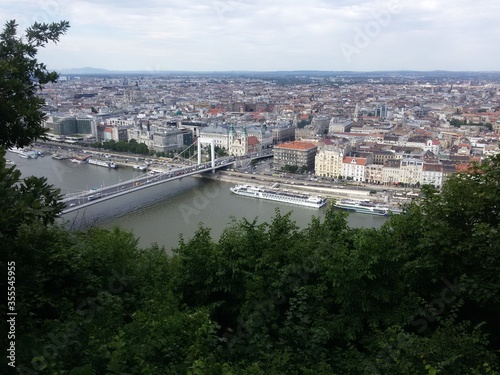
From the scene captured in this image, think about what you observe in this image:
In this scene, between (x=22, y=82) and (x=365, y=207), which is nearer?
(x=22, y=82)

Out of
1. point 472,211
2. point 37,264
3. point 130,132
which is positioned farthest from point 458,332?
point 130,132

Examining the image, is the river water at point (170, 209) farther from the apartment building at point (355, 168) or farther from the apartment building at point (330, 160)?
the apartment building at point (355, 168)

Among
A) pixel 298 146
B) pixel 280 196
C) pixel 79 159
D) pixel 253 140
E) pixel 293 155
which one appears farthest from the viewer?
pixel 253 140

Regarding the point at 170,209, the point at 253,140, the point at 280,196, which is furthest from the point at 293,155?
the point at 170,209

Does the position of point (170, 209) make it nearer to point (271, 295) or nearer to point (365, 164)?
point (365, 164)

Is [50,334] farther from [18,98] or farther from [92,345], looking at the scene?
[18,98]

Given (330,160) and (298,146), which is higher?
(298,146)

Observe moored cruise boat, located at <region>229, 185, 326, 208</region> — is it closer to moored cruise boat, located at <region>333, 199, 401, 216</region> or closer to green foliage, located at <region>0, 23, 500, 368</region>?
moored cruise boat, located at <region>333, 199, 401, 216</region>
